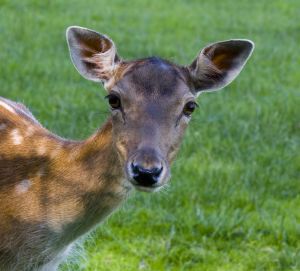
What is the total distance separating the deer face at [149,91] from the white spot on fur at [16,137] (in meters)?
0.49

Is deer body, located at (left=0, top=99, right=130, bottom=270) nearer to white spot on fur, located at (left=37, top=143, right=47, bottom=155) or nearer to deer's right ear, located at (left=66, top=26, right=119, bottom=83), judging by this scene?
white spot on fur, located at (left=37, top=143, right=47, bottom=155)

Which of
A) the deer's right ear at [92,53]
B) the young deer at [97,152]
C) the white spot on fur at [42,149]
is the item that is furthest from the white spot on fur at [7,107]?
the deer's right ear at [92,53]

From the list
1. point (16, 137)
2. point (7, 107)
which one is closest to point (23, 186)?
point (16, 137)

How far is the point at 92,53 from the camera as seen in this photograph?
17.2 ft

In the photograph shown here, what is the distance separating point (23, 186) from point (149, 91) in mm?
844

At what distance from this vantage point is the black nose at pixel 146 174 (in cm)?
437

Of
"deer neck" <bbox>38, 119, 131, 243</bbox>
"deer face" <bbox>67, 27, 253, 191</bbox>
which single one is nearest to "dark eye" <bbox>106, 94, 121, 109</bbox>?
"deer face" <bbox>67, 27, 253, 191</bbox>

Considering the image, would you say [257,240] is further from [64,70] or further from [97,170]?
[64,70]

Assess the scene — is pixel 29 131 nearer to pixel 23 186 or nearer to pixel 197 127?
pixel 23 186

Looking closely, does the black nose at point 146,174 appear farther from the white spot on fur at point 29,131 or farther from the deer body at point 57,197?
the white spot on fur at point 29,131

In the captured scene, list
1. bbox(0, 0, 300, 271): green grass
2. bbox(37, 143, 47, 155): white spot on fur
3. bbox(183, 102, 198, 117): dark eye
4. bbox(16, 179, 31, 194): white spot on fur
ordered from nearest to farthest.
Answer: bbox(183, 102, 198, 117): dark eye
bbox(16, 179, 31, 194): white spot on fur
bbox(37, 143, 47, 155): white spot on fur
bbox(0, 0, 300, 271): green grass

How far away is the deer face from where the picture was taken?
14.7 feet

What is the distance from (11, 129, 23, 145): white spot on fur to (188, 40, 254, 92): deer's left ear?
0.97 m

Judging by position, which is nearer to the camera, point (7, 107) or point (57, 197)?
point (57, 197)
